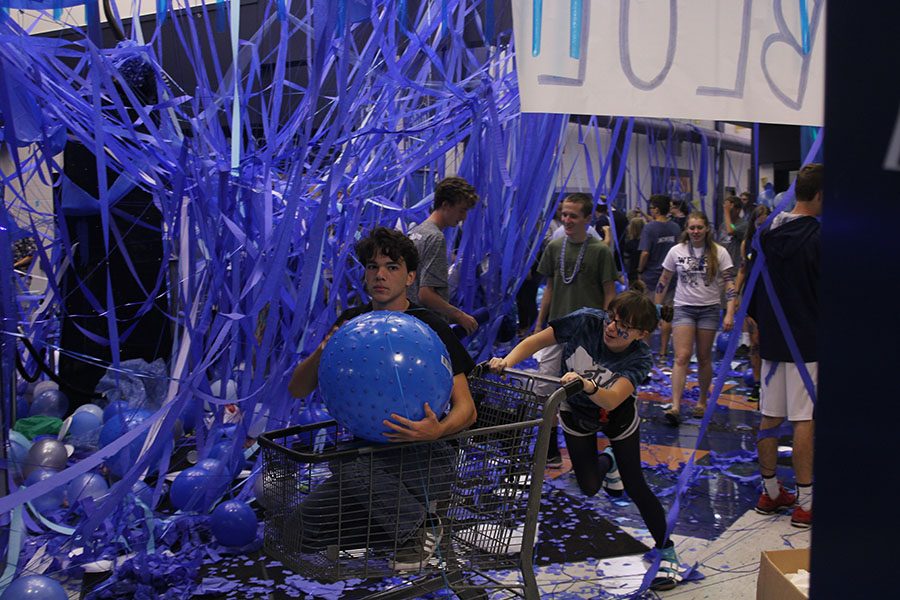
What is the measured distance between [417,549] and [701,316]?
12.5 feet

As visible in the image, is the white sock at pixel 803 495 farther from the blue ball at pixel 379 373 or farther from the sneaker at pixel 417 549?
the blue ball at pixel 379 373

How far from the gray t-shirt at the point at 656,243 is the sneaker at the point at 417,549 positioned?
19.8ft

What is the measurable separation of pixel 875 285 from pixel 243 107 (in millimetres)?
3344

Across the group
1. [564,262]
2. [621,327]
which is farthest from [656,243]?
[621,327]

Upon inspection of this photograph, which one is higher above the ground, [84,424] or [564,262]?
[564,262]

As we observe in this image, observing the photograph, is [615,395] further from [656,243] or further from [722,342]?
[722,342]

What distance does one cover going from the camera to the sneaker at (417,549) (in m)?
2.43

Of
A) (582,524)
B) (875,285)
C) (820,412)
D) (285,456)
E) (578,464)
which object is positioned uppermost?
(875,285)

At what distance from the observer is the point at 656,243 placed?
318 inches

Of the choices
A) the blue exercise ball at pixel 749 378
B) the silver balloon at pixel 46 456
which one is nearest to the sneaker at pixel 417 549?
the silver balloon at pixel 46 456

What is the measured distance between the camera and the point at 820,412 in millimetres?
946

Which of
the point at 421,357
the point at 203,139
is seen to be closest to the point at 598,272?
the point at 203,139

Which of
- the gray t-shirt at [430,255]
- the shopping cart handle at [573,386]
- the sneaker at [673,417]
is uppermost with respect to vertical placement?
the gray t-shirt at [430,255]

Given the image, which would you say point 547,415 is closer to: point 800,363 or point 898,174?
point 800,363
